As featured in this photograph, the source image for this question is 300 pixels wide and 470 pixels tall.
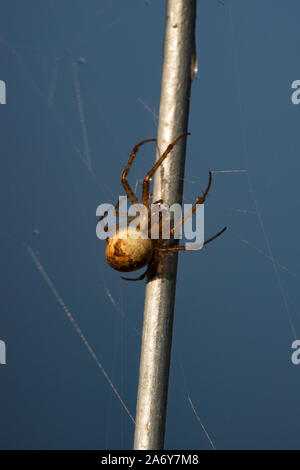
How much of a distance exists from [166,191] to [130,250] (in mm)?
68

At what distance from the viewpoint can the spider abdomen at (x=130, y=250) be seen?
456 millimetres

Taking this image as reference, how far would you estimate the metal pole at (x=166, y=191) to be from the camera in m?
0.42

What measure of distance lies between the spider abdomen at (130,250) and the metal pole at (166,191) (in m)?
0.03

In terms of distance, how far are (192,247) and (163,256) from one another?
0.17 feet

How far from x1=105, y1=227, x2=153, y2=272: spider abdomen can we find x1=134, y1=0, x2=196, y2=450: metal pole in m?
0.03

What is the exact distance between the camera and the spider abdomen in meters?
0.46

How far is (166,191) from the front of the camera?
0.42 m

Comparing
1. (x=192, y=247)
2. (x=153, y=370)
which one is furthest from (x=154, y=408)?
(x=192, y=247)

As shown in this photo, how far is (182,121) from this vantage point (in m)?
0.42
